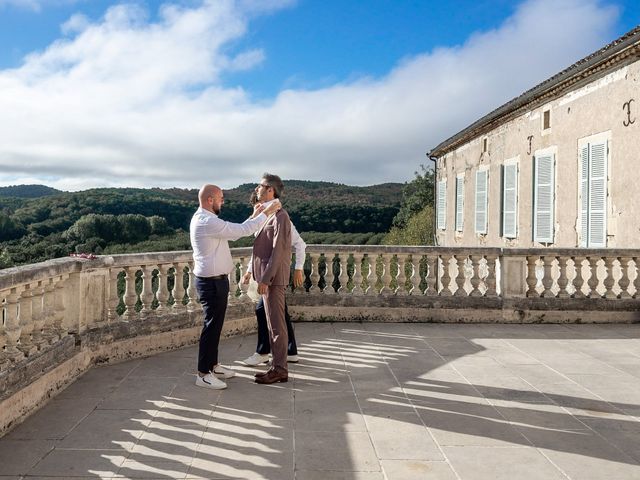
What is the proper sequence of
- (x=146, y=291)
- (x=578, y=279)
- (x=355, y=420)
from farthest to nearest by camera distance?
(x=578, y=279)
(x=146, y=291)
(x=355, y=420)

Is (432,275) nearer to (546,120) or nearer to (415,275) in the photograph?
(415,275)

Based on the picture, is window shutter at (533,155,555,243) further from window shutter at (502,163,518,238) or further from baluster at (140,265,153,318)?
baluster at (140,265,153,318)

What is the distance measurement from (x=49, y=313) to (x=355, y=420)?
270cm

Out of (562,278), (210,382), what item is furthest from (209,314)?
(562,278)

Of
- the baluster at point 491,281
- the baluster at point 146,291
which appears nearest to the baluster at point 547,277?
the baluster at point 491,281

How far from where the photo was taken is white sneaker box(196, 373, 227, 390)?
14.8ft

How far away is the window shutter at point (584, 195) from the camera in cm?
1002

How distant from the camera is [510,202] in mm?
13578

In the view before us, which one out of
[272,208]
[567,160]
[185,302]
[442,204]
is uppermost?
[567,160]

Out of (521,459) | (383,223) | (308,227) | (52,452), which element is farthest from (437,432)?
(383,223)

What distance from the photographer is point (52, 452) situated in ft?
10.8

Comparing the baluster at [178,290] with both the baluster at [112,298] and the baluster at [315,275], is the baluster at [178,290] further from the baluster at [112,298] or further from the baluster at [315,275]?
the baluster at [315,275]

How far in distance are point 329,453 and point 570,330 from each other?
5184mm

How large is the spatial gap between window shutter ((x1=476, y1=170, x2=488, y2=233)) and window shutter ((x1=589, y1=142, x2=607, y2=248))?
5464 millimetres
